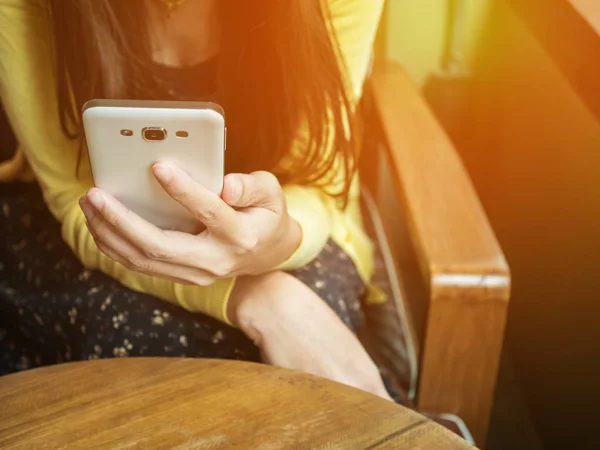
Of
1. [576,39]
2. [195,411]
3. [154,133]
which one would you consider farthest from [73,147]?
[576,39]

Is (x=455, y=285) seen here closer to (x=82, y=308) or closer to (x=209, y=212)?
(x=209, y=212)

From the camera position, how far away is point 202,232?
26.0 inches

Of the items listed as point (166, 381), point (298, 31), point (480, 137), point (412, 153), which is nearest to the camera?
point (166, 381)

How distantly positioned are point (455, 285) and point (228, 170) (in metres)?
0.29

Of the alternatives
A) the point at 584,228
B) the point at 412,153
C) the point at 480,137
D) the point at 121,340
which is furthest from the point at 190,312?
the point at 480,137

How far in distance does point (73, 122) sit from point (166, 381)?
381 mm

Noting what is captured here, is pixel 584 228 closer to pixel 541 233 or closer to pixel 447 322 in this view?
pixel 541 233

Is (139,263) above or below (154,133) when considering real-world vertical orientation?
below

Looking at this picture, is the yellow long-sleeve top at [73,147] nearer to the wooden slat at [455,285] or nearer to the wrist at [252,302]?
the wrist at [252,302]

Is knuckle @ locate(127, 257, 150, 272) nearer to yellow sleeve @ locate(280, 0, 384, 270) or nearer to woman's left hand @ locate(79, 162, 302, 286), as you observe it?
woman's left hand @ locate(79, 162, 302, 286)

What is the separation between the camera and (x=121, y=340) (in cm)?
76

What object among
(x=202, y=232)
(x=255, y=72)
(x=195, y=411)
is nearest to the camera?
(x=195, y=411)

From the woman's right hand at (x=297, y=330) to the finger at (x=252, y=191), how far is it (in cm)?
10

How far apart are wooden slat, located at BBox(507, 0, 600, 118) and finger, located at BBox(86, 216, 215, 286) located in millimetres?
484
